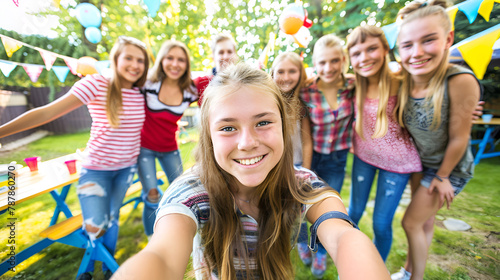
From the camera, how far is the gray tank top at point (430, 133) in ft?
4.87

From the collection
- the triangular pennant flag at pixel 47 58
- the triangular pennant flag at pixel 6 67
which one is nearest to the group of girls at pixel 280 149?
the triangular pennant flag at pixel 6 67

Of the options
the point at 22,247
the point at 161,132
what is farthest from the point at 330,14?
the point at 22,247

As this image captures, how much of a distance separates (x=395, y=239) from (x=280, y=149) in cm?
242

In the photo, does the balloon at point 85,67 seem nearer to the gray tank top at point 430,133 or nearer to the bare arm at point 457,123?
the gray tank top at point 430,133

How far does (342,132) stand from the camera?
6.57ft

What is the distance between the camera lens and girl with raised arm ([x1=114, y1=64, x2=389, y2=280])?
2.87 ft

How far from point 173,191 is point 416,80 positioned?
6.22 feet

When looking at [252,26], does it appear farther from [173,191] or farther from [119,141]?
[173,191]

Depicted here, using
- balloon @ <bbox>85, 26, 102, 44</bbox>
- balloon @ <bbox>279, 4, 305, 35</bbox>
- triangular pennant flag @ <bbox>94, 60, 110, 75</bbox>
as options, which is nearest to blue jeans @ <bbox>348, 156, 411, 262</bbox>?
balloon @ <bbox>279, 4, 305, 35</bbox>

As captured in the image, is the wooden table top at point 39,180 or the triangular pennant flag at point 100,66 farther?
the triangular pennant flag at point 100,66

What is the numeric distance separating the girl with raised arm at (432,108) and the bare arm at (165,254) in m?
1.75

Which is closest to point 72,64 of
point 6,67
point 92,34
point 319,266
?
point 92,34

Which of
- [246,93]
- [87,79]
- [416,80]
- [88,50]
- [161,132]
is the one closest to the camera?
[246,93]

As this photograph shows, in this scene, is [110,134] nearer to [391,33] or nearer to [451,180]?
[391,33]
